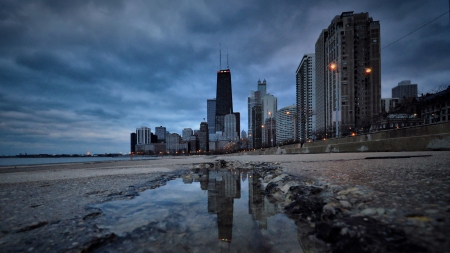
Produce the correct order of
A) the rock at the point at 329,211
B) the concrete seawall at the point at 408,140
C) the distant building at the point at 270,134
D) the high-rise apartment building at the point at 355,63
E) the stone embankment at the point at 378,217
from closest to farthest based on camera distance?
the stone embankment at the point at 378,217 < the rock at the point at 329,211 < the concrete seawall at the point at 408,140 < the distant building at the point at 270,134 < the high-rise apartment building at the point at 355,63

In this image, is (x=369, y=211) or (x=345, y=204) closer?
(x=369, y=211)

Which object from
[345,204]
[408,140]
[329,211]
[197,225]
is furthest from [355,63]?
[197,225]

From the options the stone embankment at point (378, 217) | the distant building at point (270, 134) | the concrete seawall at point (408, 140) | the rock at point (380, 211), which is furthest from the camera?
the distant building at point (270, 134)

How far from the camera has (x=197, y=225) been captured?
209cm

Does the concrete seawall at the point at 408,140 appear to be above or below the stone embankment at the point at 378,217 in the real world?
above

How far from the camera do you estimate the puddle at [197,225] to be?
1.63 m

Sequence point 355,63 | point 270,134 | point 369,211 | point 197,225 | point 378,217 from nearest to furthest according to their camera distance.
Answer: point 378,217 → point 369,211 → point 197,225 → point 270,134 → point 355,63

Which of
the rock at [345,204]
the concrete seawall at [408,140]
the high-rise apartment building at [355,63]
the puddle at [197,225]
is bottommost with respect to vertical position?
the puddle at [197,225]

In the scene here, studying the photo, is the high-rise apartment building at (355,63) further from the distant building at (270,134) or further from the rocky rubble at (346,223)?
the rocky rubble at (346,223)

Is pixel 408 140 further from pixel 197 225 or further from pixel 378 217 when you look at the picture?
pixel 197 225

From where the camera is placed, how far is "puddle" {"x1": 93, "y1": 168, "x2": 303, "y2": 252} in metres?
1.63

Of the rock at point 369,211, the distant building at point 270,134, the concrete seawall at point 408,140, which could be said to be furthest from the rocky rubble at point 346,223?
the distant building at point 270,134

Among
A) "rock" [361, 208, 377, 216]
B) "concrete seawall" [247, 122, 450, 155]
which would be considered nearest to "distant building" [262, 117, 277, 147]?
"concrete seawall" [247, 122, 450, 155]

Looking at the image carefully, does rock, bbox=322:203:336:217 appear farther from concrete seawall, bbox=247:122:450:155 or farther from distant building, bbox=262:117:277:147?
distant building, bbox=262:117:277:147
